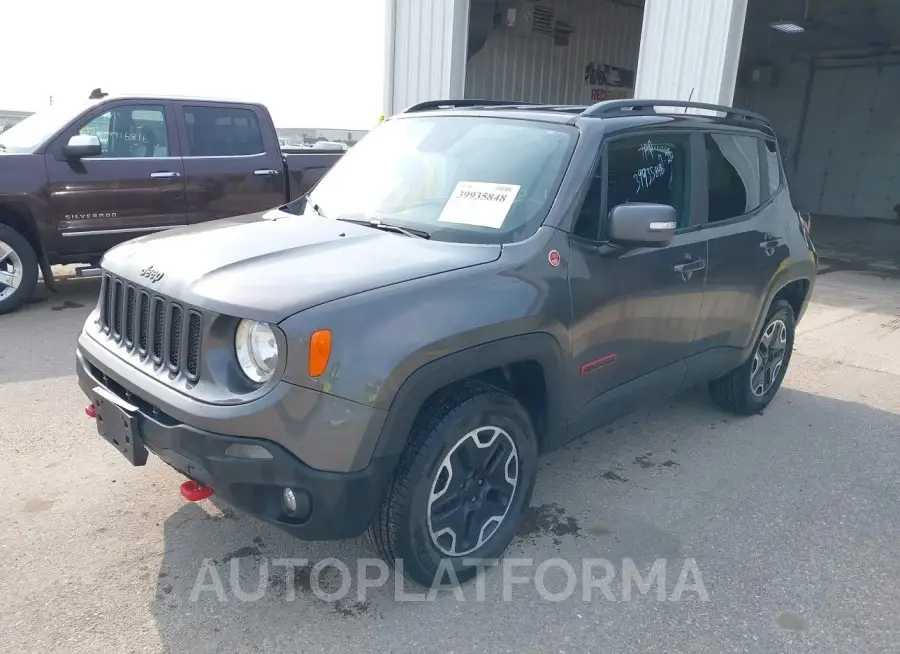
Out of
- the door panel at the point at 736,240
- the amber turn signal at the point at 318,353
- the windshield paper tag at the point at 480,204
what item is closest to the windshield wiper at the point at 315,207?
the windshield paper tag at the point at 480,204

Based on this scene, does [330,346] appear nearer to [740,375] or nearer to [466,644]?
[466,644]

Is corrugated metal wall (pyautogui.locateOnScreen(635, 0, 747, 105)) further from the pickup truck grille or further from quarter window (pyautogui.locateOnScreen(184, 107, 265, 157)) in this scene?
the pickup truck grille

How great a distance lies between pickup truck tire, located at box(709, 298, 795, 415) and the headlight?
3279 mm

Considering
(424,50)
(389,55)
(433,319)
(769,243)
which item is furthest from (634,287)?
(389,55)

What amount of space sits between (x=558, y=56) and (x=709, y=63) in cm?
624

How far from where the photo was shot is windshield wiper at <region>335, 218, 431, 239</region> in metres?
3.05

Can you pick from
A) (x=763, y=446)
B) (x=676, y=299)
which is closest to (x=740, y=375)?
(x=763, y=446)

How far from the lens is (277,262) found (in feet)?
8.80

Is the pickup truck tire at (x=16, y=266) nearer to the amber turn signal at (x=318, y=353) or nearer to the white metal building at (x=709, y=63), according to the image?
the amber turn signal at (x=318, y=353)

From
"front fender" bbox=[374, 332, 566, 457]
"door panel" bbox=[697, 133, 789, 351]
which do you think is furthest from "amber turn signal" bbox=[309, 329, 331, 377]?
"door panel" bbox=[697, 133, 789, 351]

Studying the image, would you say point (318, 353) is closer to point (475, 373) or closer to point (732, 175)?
point (475, 373)

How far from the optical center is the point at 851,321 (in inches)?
309

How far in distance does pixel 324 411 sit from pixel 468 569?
1.03 m

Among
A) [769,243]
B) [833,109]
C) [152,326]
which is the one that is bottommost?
[152,326]
